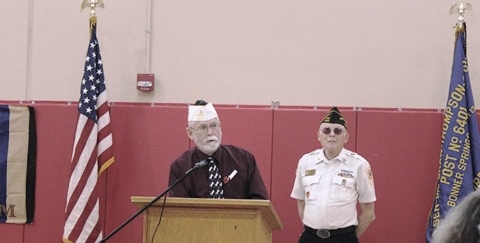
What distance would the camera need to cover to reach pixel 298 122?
6.11m

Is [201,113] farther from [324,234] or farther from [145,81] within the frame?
[145,81]

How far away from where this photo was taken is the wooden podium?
3.62 metres

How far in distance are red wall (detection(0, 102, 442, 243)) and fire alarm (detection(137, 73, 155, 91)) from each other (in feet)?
0.51

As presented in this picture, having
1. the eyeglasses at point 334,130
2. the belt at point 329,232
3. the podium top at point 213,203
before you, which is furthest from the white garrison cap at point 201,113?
the belt at point 329,232

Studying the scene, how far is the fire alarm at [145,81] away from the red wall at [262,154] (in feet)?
0.51

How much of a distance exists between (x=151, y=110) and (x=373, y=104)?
1831mm

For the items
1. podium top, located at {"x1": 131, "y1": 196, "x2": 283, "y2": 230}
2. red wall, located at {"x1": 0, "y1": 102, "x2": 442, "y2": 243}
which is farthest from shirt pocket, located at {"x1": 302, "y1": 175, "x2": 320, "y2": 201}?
podium top, located at {"x1": 131, "y1": 196, "x2": 283, "y2": 230}

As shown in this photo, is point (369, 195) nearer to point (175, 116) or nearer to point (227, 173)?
point (227, 173)

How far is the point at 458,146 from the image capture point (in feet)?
18.6

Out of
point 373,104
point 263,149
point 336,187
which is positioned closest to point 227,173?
point 336,187

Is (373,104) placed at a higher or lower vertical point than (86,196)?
higher

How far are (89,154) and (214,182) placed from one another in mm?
1857

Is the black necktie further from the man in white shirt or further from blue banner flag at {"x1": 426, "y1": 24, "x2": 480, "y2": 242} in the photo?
blue banner flag at {"x1": 426, "y1": 24, "x2": 480, "y2": 242}

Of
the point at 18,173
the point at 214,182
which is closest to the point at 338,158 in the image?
the point at 214,182
